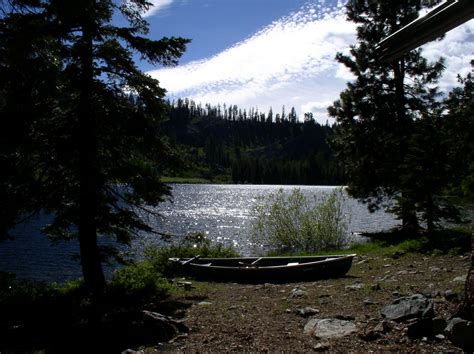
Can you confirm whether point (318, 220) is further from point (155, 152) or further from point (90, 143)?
point (90, 143)

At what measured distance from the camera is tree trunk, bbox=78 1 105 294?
9906mm

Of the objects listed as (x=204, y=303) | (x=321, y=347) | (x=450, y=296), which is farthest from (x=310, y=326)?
(x=204, y=303)

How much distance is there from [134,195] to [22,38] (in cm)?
543

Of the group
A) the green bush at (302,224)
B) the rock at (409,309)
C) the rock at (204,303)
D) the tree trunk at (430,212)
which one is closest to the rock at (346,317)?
the rock at (409,309)

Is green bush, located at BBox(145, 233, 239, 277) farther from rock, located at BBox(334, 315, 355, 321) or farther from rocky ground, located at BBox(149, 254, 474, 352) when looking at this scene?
rock, located at BBox(334, 315, 355, 321)

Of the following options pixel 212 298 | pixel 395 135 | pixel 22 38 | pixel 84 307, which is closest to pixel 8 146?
pixel 22 38

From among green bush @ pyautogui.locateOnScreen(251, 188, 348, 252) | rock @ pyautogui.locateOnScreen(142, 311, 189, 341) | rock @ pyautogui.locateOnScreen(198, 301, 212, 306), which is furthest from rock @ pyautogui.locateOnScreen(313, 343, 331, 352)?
green bush @ pyautogui.locateOnScreen(251, 188, 348, 252)

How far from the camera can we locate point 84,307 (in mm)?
9844

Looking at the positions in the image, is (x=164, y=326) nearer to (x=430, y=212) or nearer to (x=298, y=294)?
(x=298, y=294)

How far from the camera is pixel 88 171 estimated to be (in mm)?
9953

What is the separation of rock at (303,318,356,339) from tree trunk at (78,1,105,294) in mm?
5922

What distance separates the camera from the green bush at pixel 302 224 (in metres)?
20.2

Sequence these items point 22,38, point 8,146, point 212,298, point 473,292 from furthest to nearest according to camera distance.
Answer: point 212,298, point 8,146, point 22,38, point 473,292

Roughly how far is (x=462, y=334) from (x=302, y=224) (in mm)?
15213
